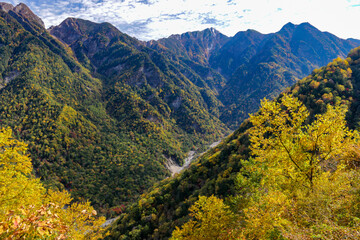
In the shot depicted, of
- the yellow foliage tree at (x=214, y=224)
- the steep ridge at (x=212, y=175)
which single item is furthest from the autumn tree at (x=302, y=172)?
the steep ridge at (x=212, y=175)

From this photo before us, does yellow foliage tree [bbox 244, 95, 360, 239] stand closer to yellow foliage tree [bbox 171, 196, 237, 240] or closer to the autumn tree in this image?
the autumn tree

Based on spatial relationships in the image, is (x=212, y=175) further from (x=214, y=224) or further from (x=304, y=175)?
(x=304, y=175)

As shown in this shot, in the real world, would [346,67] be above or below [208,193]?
above

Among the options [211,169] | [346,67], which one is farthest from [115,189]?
[346,67]

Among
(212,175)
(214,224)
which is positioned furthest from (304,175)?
(212,175)

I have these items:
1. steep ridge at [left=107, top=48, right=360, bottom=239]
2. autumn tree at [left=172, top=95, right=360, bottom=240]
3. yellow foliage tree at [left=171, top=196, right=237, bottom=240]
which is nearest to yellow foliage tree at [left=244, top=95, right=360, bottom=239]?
autumn tree at [left=172, top=95, right=360, bottom=240]

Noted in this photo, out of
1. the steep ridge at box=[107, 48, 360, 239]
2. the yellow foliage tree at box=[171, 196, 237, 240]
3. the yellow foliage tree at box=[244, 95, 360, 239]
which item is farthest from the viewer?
the steep ridge at box=[107, 48, 360, 239]

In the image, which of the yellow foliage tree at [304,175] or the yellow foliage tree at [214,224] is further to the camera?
the yellow foliage tree at [214,224]

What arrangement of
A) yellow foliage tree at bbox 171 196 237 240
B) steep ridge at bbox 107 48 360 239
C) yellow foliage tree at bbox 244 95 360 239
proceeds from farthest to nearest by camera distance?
steep ridge at bbox 107 48 360 239 → yellow foliage tree at bbox 171 196 237 240 → yellow foliage tree at bbox 244 95 360 239

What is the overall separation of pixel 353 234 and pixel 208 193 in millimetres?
50677

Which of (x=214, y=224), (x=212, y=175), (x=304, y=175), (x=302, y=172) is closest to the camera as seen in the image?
(x=302, y=172)

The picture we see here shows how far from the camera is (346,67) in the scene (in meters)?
89.4

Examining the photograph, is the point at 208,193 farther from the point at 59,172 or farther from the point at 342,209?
the point at 59,172

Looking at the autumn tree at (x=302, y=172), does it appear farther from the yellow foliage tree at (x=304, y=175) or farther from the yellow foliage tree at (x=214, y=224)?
the yellow foliage tree at (x=214, y=224)
